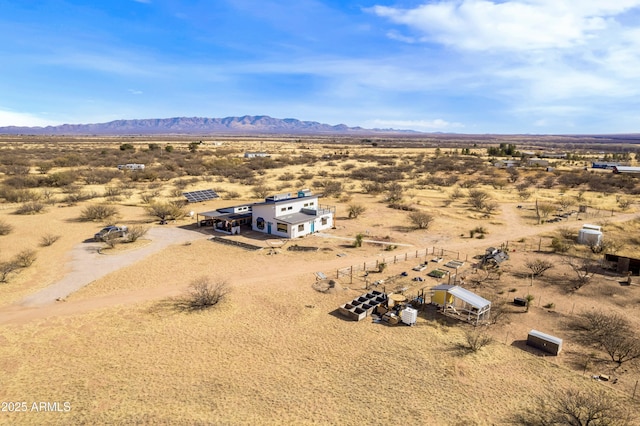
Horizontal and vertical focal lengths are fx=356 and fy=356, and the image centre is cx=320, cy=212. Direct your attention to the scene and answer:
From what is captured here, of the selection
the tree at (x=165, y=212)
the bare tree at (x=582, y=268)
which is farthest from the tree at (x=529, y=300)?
the tree at (x=165, y=212)

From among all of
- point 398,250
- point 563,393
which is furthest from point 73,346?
point 398,250

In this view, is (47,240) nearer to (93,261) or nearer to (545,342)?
(93,261)

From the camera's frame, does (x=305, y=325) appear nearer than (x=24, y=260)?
Yes

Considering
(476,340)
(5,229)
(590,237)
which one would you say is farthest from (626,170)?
(5,229)

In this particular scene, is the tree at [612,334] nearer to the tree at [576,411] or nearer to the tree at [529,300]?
the tree at [529,300]

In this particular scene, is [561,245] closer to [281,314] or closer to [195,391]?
[281,314]

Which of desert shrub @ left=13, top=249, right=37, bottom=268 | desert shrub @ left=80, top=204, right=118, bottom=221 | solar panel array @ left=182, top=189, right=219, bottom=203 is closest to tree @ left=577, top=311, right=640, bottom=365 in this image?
desert shrub @ left=13, top=249, right=37, bottom=268
